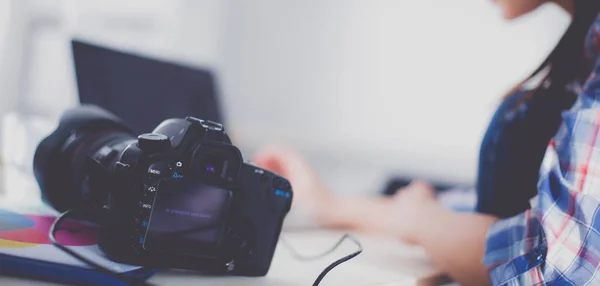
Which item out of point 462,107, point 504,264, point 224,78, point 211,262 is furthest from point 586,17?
point 224,78

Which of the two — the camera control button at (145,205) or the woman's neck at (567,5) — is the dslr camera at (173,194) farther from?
the woman's neck at (567,5)

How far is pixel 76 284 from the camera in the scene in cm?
38

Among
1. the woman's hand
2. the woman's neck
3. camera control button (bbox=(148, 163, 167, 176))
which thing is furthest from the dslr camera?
the woman's neck

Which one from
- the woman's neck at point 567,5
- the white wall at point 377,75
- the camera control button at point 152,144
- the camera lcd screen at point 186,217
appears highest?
the woman's neck at point 567,5

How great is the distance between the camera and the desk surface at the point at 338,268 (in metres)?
0.44

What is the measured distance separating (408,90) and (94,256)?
148 cm

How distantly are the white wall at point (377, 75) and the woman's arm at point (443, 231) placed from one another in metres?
0.96

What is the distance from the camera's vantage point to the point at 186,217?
41 centimetres

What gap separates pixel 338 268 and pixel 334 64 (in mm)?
1395

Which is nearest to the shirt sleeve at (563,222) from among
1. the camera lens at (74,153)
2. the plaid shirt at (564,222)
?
the plaid shirt at (564,222)

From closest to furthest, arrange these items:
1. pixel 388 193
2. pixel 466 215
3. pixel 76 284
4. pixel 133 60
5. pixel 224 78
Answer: pixel 76 284 < pixel 466 215 < pixel 133 60 < pixel 388 193 < pixel 224 78

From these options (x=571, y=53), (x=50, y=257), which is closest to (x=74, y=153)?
(x=50, y=257)

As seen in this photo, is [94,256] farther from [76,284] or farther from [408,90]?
[408,90]

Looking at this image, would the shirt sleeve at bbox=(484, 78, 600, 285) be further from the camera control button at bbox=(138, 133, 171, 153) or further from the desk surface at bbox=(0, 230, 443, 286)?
the camera control button at bbox=(138, 133, 171, 153)
